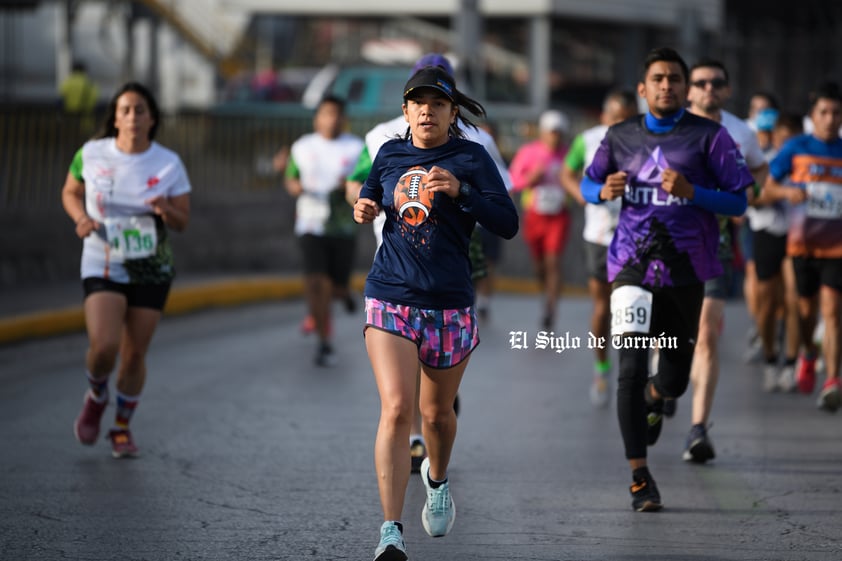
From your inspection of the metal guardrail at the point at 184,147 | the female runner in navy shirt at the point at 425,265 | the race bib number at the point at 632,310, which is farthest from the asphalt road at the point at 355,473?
the metal guardrail at the point at 184,147

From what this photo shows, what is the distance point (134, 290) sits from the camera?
27.3 ft

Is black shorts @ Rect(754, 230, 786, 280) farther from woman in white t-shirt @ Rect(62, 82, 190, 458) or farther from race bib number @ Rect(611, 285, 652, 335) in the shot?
woman in white t-shirt @ Rect(62, 82, 190, 458)

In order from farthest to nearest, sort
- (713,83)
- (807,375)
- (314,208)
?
1. (314,208)
2. (807,375)
3. (713,83)

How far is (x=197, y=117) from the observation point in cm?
1991

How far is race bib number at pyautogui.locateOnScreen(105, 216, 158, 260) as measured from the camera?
27.2 feet

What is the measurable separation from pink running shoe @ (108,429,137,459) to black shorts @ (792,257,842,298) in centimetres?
473

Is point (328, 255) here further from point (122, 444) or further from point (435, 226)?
point (435, 226)

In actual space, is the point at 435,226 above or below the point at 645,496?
above

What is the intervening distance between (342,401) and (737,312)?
8043mm

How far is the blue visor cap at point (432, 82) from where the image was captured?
6.11 meters

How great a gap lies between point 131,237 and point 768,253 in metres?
5.06

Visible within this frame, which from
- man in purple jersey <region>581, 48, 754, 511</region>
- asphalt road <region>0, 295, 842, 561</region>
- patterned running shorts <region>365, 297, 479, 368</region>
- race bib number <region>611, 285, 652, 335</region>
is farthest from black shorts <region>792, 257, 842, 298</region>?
patterned running shorts <region>365, 297, 479, 368</region>

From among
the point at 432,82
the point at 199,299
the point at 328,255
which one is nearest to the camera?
the point at 432,82

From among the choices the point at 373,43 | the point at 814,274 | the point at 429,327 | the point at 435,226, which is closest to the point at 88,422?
the point at 429,327
